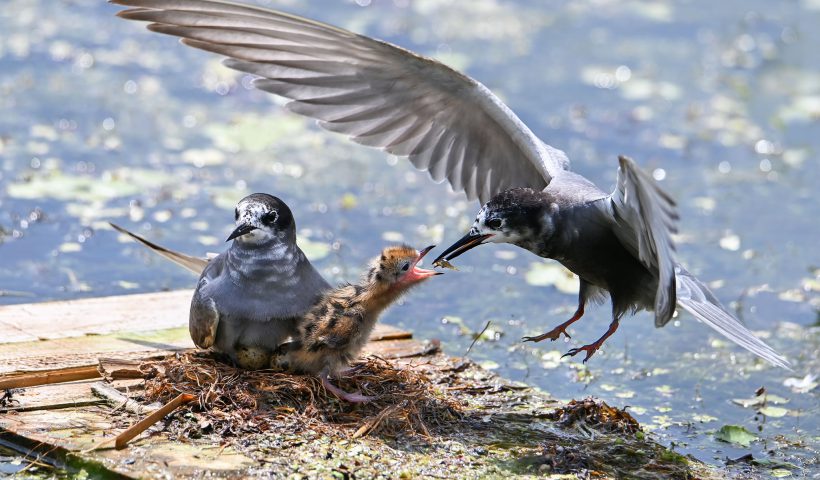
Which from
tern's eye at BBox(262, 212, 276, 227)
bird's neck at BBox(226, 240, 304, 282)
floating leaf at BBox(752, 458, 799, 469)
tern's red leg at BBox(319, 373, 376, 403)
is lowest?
floating leaf at BBox(752, 458, 799, 469)

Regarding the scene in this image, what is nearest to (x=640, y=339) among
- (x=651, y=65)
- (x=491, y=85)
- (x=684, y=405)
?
(x=684, y=405)

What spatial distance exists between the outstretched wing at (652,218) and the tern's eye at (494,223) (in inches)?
20.5

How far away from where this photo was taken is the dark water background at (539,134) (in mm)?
6934

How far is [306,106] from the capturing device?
21.2 feet

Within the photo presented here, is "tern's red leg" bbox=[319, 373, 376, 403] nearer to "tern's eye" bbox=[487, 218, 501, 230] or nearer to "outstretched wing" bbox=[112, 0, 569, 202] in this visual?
"tern's eye" bbox=[487, 218, 501, 230]

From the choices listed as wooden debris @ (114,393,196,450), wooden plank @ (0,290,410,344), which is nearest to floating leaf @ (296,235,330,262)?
wooden plank @ (0,290,410,344)

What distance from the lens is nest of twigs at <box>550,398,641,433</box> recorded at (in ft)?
18.0

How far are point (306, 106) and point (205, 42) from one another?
2.15 ft

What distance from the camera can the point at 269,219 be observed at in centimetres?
545

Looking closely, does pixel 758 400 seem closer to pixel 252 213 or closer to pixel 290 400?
pixel 290 400

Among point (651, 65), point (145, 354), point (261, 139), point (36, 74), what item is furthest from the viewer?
point (651, 65)

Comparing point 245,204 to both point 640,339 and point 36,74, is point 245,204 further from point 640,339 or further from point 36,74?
point 36,74

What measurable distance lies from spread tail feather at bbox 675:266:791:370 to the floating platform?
22.5 inches

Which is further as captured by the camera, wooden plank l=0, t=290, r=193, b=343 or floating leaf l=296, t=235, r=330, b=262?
floating leaf l=296, t=235, r=330, b=262
